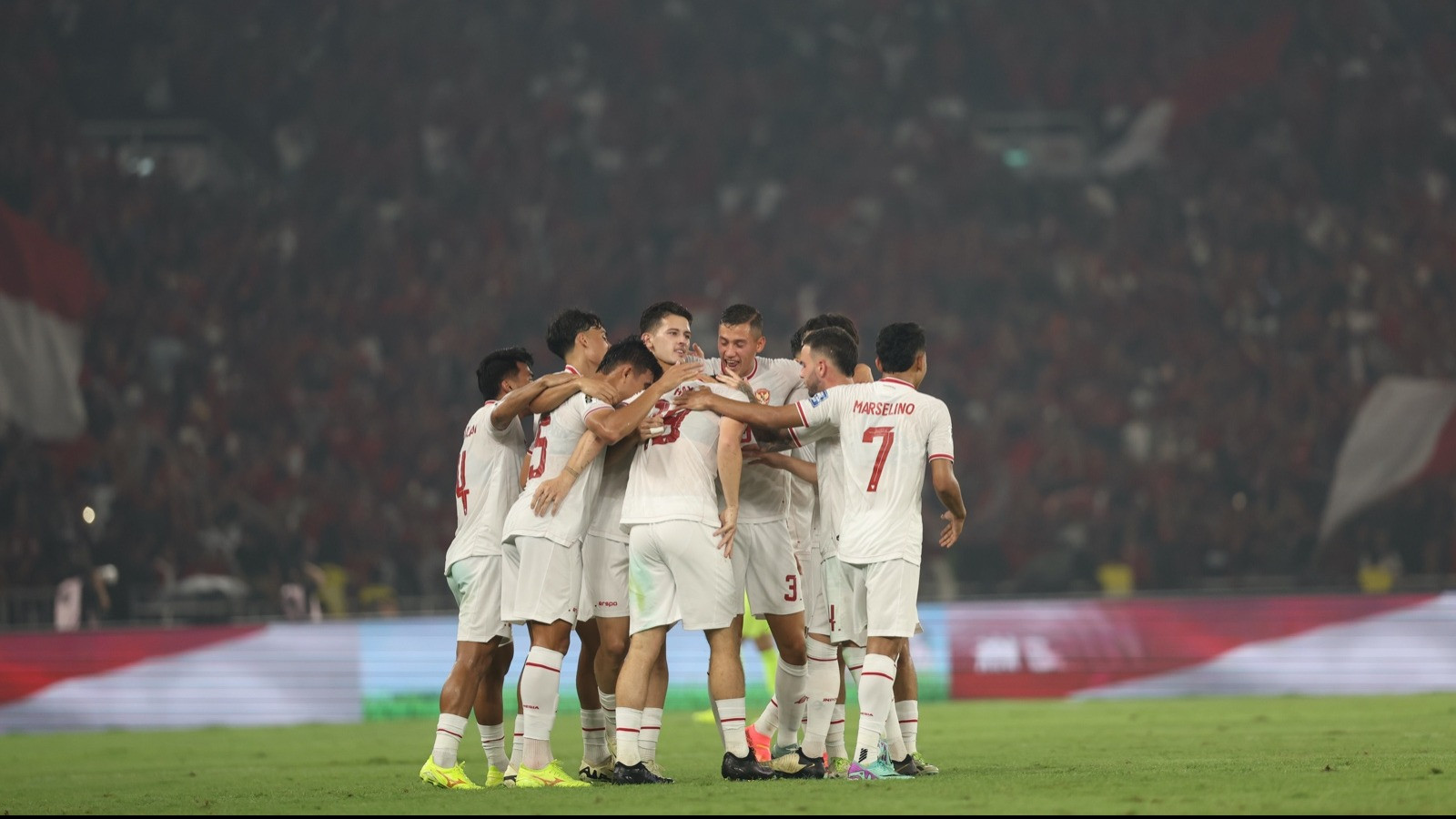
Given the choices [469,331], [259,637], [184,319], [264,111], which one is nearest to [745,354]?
[259,637]

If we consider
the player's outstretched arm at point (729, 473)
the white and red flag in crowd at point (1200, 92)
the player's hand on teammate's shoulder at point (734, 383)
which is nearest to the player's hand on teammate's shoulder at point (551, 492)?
the player's outstretched arm at point (729, 473)

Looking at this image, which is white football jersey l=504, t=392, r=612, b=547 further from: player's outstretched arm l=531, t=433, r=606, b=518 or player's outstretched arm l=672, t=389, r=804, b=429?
player's outstretched arm l=672, t=389, r=804, b=429

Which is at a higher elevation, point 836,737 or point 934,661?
point 836,737

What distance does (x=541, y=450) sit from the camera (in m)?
7.69

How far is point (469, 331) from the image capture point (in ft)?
83.4

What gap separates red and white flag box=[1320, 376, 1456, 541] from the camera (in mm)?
23766

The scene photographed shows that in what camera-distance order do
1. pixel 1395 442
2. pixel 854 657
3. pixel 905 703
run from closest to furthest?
pixel 905 703
pixel 854 657
pixel 1395 442

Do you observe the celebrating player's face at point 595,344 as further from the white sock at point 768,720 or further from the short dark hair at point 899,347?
the white sock at point 768,720

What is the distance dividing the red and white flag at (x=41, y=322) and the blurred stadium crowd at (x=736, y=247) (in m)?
0.44

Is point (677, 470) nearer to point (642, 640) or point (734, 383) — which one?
point (734, 383)

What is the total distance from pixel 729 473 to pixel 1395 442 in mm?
19908

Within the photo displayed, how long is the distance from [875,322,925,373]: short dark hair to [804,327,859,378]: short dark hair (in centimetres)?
21

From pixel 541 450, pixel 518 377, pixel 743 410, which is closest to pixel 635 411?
pixel 743 410

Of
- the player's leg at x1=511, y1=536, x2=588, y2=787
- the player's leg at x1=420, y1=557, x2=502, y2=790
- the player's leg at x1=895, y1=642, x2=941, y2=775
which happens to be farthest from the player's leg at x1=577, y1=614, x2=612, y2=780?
the player's leg at x1=895, y1=642, x2=941, y2=775
